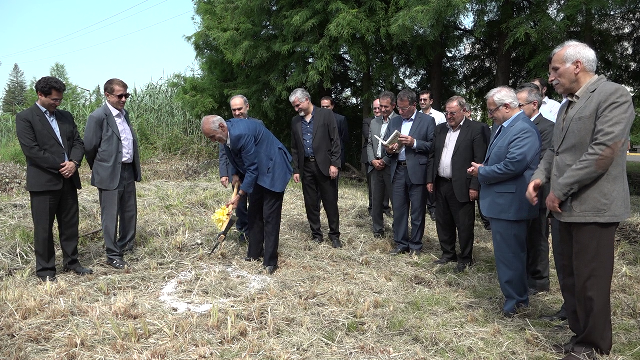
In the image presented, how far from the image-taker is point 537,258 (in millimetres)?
4848

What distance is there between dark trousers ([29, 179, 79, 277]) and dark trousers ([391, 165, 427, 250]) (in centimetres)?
359

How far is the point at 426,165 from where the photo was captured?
19.7 ft

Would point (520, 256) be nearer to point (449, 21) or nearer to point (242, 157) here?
point (242, 157)

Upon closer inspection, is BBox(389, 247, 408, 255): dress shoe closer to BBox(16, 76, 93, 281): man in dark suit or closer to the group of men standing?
the group of men standing

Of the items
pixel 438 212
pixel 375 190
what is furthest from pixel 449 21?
pixel 438 212

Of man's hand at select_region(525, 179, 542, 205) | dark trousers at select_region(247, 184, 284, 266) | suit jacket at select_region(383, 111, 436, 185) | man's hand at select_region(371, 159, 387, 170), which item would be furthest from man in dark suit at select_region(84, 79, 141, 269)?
man's hand at select_region(525, 179, 542, 205)

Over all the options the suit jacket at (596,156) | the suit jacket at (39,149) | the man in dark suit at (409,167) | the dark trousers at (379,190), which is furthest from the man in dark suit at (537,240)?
the suit jacket at (39,149)

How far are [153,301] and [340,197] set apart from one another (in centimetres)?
543

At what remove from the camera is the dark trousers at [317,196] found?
651 centimetres

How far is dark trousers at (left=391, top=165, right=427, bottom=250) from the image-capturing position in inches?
241

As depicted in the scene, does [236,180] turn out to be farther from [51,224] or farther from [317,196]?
[51,224]

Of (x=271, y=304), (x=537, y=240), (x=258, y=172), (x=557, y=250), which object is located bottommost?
(x=271, y=304)

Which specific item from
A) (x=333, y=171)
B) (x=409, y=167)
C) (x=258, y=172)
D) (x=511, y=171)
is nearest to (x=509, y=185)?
(x=511, y=171)

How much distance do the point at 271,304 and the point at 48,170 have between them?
256 centimetres
